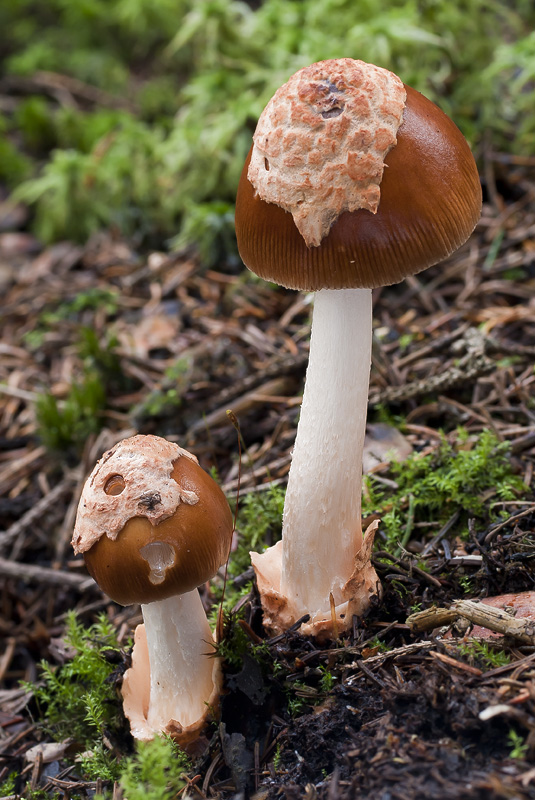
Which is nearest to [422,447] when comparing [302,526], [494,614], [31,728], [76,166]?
[302,526]

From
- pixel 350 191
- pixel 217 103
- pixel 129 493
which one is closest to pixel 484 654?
pixel 129 493

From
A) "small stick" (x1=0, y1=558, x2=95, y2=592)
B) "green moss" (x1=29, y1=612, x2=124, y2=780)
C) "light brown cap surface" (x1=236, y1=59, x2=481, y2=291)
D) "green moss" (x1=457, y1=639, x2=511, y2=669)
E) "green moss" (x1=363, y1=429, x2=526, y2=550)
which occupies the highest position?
"light brown cap surface" (x1=236, y1=59, x2=481, y2=291)

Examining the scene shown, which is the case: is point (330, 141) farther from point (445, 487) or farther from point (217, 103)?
point (217, 103)

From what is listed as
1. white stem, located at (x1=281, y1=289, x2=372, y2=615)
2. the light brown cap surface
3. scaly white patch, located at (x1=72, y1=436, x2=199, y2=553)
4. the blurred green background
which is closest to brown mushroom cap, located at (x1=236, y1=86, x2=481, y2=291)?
the light brown cap surface

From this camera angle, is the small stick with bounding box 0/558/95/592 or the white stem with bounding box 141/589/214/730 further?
the small stick with bounding box 0/558/95/592

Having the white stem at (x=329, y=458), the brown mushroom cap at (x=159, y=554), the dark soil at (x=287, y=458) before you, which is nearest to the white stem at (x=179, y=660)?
the dark soil at (x=287, y=458)

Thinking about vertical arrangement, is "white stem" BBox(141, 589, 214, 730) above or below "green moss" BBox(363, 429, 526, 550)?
below

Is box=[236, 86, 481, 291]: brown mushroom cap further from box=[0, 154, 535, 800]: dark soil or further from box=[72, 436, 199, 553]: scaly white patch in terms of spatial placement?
box=[0, 154, 535, 800]: dark soil
